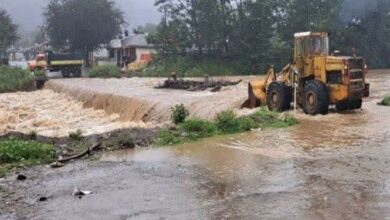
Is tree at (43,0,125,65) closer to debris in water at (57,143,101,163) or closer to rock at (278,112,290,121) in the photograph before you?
rock at (278,112,290,121)

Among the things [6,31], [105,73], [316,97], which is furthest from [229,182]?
[6,31]

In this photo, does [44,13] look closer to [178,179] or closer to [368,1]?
[368,1]

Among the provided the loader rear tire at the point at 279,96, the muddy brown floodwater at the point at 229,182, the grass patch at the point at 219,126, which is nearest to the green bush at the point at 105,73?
the loader rear tire at the point at 279,96

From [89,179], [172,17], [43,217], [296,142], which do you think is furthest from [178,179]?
[172,17]

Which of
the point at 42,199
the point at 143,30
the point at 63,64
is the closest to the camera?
the point at 42,199

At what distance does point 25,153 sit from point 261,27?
39815 mm

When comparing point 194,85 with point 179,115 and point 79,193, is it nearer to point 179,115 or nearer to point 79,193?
point 179,115

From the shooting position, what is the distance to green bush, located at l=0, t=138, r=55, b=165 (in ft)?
38.3

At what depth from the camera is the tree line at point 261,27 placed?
49.3 meters

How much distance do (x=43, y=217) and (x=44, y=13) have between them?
57.4 metres

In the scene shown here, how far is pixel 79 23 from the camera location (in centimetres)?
6006

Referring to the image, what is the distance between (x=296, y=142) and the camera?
13508 mm

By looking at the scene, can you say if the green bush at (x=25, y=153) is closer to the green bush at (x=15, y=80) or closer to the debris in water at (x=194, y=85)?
the debris in water at (x=194, y=85)

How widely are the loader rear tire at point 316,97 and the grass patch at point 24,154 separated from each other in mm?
8964
